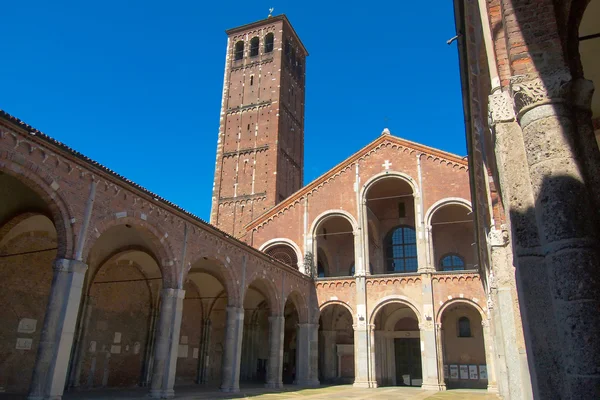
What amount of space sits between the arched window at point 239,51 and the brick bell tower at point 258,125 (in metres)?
0.04

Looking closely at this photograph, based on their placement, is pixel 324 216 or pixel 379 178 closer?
pixel 379 178

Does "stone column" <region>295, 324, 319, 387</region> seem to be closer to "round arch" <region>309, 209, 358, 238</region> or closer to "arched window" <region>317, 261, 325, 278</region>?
"arched window" <region>317, 261, 325, 278</region>

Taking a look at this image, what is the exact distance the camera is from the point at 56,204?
1031 centimetres

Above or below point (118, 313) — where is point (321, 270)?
above

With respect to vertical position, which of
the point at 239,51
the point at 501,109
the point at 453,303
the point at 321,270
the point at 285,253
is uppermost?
the point at 239,51

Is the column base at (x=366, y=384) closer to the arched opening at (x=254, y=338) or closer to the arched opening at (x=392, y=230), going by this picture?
the arched opening at (x=254, y=338)

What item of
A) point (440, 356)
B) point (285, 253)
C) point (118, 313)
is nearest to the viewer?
point (118, 313)

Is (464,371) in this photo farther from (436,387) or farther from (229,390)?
(229,390)

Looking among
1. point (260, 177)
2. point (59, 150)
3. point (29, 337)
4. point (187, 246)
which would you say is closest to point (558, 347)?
point (59, 150)

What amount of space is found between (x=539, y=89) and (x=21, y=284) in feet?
48.0

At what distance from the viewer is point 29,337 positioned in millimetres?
13961

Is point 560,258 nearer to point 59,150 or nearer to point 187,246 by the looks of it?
point 59,150

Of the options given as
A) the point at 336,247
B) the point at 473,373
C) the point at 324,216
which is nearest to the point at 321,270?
the point at 336,247

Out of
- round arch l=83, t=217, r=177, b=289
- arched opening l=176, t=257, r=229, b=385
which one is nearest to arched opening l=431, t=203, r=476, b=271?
arched opening l=176, t=257, r=229, b=385
